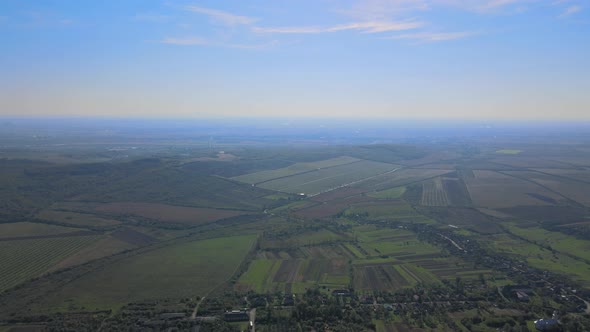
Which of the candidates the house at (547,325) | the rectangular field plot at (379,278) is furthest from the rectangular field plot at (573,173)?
the house at (547,325)

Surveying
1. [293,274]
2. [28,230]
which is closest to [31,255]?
[28,230]

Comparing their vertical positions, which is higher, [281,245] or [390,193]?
[390,193]

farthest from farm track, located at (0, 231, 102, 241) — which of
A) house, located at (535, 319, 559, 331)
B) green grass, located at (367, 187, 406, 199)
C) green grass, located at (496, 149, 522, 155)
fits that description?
green grass, located at (496, 149, 522, 155)

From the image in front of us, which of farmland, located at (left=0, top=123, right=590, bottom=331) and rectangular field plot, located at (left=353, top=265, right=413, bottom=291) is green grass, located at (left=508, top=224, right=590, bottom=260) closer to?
farmland, located at (left=0, top=123, right=590, bottom=331)

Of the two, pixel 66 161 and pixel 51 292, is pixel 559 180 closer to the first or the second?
pixel 51 292

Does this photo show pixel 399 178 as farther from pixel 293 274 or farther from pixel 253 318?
pixel 253 318
